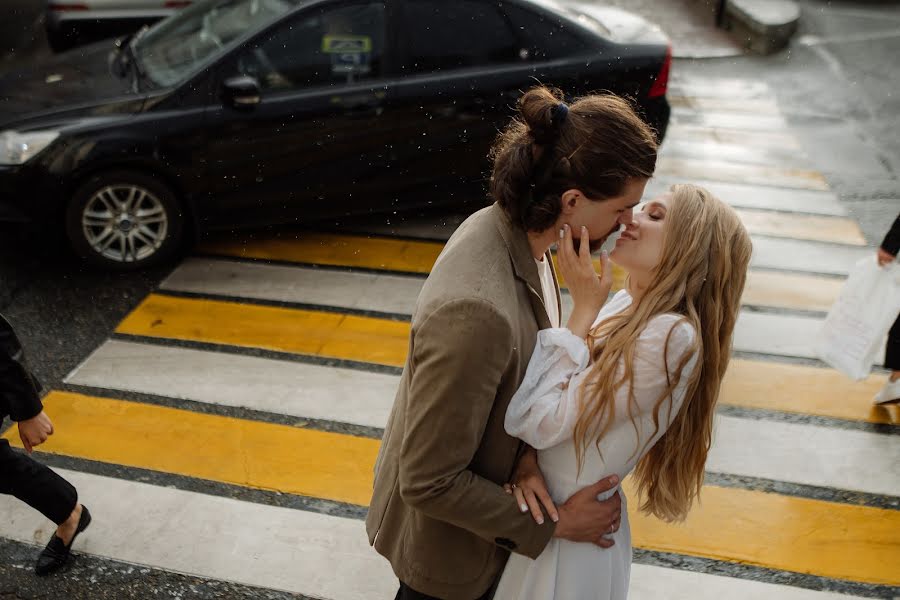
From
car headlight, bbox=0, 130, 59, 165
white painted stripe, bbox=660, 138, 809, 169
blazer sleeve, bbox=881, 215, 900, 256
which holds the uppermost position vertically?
car headlight, bbox=0, 130, 59, 165

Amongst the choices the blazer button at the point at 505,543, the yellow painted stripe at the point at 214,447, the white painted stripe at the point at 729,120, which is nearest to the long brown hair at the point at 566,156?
the blazer button at the point at 505,543

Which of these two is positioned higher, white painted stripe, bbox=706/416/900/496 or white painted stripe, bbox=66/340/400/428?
white painted stripe, bbox=66/340/400/428

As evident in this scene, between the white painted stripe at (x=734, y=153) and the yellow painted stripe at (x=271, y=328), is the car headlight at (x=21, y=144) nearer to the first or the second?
the yellow painted stripe at (x=271, y=328)

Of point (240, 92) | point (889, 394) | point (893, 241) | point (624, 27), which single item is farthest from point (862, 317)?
point (240, 92)

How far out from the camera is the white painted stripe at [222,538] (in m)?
3.55

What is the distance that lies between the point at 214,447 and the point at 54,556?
93 centimetres

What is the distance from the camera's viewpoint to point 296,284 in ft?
19.0

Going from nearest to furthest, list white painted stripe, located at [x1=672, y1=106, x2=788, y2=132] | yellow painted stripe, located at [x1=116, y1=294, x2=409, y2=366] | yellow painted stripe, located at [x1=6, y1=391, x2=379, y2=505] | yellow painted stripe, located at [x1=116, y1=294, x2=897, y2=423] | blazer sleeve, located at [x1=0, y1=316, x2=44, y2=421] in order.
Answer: blazer sleeve, located at [x1=0, y1=316, x2=44, y2=421]
yellow painted stripe, located at [x1=6, y1=391, x2=379, y2=505]
yellow painted stripe, located at [x1=116, y1=294, x2=897, y2=423]
yellow painted stripe, located at [x1=116, y1=294, x2=409, y2=366]
white painted stripe, located at [x1=672, y1=106, x2=788, y2=132]

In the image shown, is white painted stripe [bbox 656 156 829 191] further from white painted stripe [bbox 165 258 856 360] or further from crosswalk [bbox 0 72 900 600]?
white painted stripe [bbox 165 258 856 360]

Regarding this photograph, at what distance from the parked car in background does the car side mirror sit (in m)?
3.57

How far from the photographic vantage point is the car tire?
541 centimetres

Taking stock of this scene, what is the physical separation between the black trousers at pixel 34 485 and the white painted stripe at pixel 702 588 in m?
2.32

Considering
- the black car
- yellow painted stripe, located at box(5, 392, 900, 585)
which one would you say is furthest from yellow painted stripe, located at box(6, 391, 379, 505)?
the black car

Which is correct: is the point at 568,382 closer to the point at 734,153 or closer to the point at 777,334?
the point at 777,334
